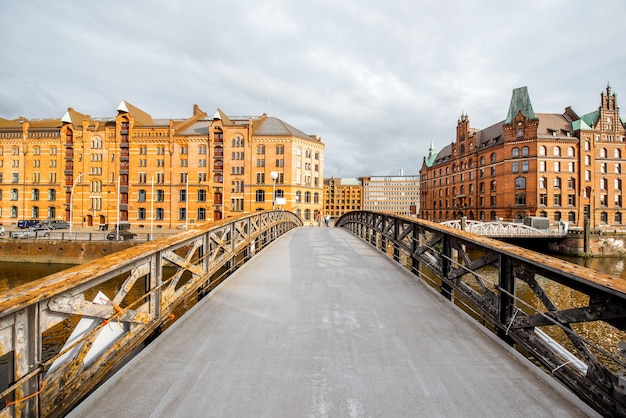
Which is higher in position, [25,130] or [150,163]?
[25,130]

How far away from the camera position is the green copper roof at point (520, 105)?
44344 millimetres

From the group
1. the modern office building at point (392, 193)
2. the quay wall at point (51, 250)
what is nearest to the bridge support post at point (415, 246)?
the quay wall at point (51, 250)

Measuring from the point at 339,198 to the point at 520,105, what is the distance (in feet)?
273

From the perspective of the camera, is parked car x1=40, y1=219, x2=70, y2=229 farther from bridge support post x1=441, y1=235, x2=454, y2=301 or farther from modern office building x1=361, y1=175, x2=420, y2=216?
modern office building x1=361, y1=175, x2=420, y2=216

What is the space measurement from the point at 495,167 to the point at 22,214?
79364mm

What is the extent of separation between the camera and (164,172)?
44.4m

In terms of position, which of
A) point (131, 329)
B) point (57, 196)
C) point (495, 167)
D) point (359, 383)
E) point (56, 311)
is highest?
point (495, 167)

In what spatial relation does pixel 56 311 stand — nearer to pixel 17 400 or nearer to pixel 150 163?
pixel 17 400

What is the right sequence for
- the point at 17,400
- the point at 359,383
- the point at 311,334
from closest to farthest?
the point at 17,400, the point at 359,383, the point at 311,334

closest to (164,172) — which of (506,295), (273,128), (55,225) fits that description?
(55,225)

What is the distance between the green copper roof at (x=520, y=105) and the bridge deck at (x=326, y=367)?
53.5m

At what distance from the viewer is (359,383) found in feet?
8.46

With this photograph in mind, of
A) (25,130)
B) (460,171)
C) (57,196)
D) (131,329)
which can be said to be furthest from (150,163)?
(460,171)

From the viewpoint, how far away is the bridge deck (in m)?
2.27
